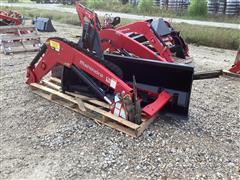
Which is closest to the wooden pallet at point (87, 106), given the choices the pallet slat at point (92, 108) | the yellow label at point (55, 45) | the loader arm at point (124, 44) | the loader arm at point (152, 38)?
the pallet slat at point (92, 108)

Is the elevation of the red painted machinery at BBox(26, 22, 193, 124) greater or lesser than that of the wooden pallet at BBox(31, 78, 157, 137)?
greater

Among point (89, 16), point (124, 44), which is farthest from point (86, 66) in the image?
point (89, 16)

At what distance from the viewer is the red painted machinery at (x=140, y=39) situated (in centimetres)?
587

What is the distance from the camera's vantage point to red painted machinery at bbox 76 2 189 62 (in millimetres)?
5871

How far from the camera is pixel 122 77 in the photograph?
4754 millimetres

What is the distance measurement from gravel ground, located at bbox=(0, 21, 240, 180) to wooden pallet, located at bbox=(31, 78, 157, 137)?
0.30ft

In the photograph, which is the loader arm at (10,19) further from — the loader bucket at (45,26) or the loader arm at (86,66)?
the loader arm at (86,66)

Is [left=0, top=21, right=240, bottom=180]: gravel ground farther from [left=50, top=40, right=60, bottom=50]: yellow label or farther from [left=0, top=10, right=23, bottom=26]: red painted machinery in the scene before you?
[left=0, top=10, right=23, bottom=26]: red painted machinery

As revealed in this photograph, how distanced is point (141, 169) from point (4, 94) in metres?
3.04

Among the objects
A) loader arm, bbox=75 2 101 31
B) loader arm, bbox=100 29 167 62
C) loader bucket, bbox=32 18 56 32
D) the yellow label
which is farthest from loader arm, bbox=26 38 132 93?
loader bucket, bbox=32 18 56 32

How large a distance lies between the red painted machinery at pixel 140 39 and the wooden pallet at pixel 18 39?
2.29 meters

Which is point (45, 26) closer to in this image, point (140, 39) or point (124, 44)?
point (140, 39)

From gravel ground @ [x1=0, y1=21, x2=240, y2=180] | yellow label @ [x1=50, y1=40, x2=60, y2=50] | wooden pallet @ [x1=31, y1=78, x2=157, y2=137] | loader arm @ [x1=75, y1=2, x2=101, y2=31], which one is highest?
loader arm @ [x1=75, y1=2, x2=101, y2=31]

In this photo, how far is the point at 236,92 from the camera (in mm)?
6066
